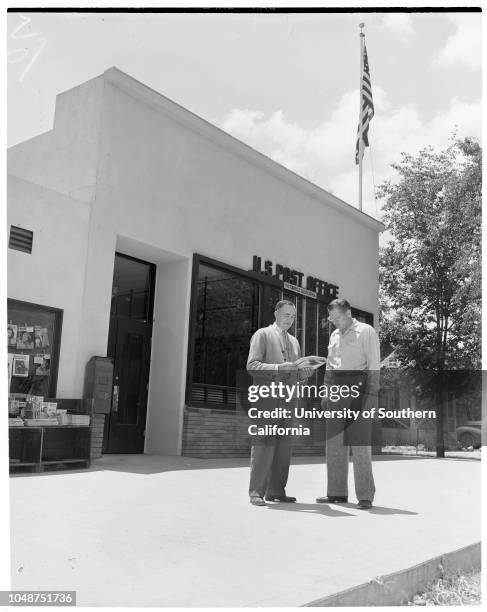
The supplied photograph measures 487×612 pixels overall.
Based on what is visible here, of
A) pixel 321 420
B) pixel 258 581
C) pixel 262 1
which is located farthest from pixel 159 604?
pixel 262 1

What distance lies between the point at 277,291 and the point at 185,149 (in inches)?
121

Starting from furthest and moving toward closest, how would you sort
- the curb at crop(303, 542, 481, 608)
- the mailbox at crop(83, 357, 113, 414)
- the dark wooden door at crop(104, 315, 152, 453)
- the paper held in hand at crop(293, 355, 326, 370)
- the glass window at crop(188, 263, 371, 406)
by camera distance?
1. the glass window at crop(188, 263, 371, 406)
2. the dark wooden door at crop(104, 315, 152, 453)
3. the mailbox at crop(83, 357, 113, 414)
4. the paper held in hand at crop(293, 355, 326, 370)
5. the curb at crop(303, 542, 481, 608)

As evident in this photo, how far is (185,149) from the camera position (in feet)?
30.5

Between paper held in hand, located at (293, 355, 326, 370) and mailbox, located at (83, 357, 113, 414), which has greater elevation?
paper held in hand, located at (293, 355, 326, 370)

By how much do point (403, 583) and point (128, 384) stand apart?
263 inches

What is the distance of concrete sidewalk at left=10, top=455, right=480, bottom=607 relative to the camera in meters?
2.39

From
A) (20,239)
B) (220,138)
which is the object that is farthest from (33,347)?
(220,138)

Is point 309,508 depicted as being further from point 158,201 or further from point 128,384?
point 158,201

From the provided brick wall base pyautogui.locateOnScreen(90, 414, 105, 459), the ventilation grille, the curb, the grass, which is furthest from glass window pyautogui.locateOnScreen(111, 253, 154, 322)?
the grass

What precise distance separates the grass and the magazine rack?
→ 4.26m

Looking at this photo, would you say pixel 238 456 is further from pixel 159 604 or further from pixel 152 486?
pixel 159 604

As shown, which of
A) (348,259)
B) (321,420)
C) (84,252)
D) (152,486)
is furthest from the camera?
(348,259)

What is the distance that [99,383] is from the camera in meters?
7.52

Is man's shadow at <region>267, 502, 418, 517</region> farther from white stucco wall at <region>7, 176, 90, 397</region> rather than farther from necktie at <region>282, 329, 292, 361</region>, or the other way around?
white stucco wall at <region>7, 176, 90, 397</region>
